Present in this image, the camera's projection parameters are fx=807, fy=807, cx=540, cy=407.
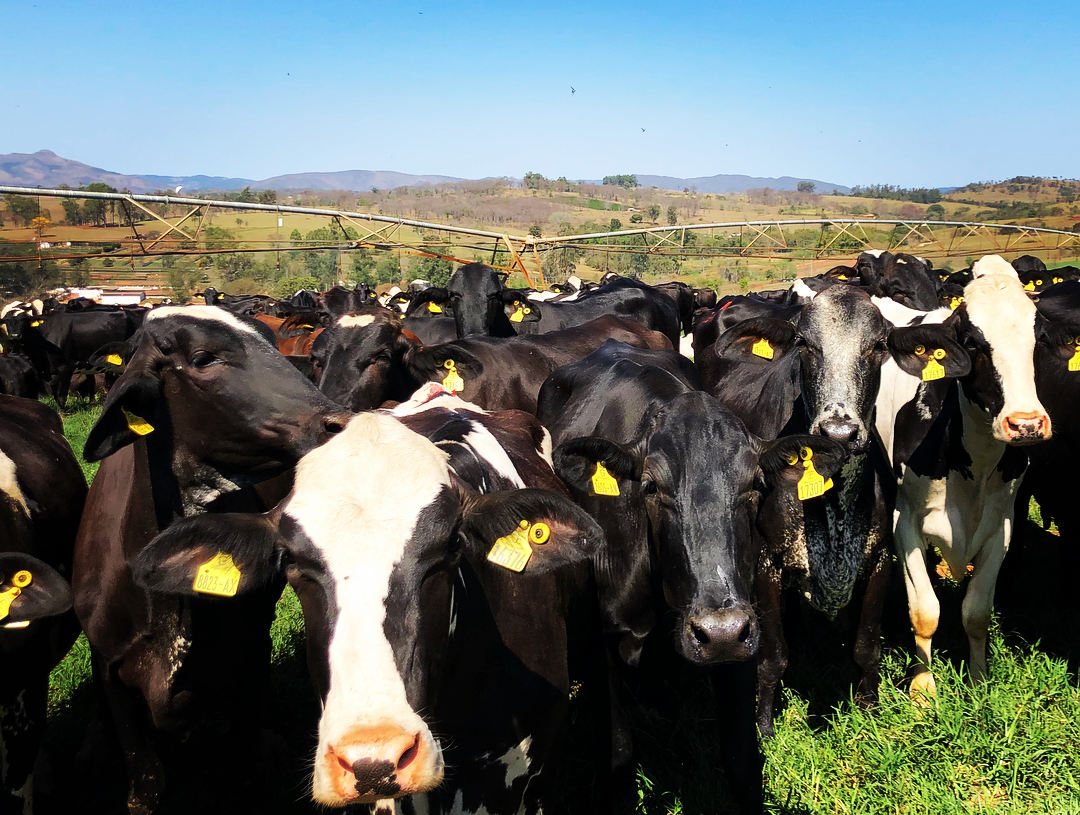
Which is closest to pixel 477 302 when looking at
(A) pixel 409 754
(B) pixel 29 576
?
(B) pixel 29 576

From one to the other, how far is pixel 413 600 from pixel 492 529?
1.11 ft

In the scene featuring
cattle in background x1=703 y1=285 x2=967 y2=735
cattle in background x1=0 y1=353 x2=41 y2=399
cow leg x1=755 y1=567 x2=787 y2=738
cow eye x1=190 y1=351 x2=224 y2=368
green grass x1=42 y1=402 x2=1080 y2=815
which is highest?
cow eye x1=190 y1=351 x2=224 y2=368

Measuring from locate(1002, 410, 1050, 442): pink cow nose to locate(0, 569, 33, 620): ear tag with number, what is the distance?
14.3ft

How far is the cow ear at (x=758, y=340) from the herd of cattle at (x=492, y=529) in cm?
2

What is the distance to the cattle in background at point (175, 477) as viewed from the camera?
10.8 feet

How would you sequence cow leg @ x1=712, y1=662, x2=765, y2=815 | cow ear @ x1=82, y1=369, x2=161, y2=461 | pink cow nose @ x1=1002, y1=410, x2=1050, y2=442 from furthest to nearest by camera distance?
pink cow nose @ x1=1002, y1=410, x2=1050, y2=442, cow leg @ x1=712, y1=662, x2=765, y2=815, cow ear @ x1=82, y1=369, x2=161, y2=461

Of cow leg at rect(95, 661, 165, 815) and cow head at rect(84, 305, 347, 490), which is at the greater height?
cow head at rect(84, 305, 347, 490)

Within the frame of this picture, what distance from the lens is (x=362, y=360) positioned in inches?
245

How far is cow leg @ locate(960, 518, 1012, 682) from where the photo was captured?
473 cm

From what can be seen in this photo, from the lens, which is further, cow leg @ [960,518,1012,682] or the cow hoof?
cow leg @ [960,518,1012,682]

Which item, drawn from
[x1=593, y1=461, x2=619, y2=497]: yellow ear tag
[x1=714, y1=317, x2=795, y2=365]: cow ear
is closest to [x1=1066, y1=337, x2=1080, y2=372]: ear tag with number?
[x1=714, y1=317, x2=795, y2=365]: cow ear

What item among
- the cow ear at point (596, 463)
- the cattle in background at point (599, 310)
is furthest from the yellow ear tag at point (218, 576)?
the cattle in background at point (599, 310)

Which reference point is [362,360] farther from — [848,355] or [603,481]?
[848,355]

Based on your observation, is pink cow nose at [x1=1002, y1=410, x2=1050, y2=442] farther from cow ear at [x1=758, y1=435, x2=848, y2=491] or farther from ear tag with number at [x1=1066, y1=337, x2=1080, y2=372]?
cow ear at [x1=758, y1=435, x2=848, y2=491]
